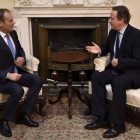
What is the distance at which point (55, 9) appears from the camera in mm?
3363

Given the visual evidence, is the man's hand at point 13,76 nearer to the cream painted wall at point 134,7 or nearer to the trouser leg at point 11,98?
the trouser leg at point 11,98

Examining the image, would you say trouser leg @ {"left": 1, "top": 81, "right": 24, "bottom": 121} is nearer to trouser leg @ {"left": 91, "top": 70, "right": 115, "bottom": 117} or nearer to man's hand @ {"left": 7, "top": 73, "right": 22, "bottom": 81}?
man's hand @ {"left": 7, "top": 73, "right": 22, "bottom": 81}

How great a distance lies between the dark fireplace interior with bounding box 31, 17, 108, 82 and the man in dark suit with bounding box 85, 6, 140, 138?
94 cm

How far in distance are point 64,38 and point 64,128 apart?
1.58m

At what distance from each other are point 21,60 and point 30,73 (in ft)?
0.59

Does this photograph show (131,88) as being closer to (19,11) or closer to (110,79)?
(110,79)

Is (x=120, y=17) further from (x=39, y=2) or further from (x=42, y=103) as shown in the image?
(x=39, y=2)

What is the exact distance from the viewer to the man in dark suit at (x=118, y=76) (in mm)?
2346

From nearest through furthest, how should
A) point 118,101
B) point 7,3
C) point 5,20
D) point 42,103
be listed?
point 118,101 < point 5,20 < point 42,103 < point 7,3

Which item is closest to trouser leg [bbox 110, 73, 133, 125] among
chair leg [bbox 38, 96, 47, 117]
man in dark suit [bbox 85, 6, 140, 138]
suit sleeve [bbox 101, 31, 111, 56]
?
man in dark suit [bbox 85, 6, 140, 138]

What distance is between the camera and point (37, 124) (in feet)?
8.46


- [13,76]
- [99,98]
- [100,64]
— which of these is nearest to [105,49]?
[100,64]

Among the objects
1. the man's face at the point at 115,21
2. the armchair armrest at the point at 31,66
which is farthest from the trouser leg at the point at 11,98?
the man's face at the point at 115,21

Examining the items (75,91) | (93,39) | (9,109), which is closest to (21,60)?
(9,109)
